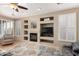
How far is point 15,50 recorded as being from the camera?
6.52 ft

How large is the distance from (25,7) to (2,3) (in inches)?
18.2

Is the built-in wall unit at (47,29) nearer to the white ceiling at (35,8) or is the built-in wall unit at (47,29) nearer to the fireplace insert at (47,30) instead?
the fireplace insert at (47,30)

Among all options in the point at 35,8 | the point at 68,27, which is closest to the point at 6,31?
the point at 35,8

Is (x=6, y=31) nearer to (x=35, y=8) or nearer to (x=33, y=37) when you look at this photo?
(x=33, y=37)

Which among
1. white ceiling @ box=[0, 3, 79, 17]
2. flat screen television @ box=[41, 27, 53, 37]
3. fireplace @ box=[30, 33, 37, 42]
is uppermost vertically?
white ceiling @ box=[0, 3, 79, 17]

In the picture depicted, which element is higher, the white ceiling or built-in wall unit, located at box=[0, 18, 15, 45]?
the white ceiling

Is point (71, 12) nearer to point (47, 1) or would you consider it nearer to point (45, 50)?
point (47, 1)

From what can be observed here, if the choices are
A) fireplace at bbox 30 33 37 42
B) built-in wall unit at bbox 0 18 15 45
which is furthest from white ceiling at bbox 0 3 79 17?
fireplace at bbox 30 33 37 42

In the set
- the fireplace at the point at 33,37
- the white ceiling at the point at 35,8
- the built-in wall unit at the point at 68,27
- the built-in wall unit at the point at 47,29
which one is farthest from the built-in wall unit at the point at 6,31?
the built-in wall unit at the point at 68,27

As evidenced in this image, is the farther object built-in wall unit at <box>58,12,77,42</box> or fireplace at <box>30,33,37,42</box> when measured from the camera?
fireplace at <box>30,33,37,42</box>

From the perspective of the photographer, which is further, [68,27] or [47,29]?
[47,29]

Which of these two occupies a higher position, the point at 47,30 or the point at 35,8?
the point at 35,8

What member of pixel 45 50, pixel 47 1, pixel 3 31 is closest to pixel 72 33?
pixel 45 50

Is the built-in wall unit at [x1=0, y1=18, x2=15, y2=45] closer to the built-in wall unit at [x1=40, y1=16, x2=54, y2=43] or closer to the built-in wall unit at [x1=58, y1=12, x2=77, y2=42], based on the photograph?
the built-in wall unit at [x1=40, y1=16, x2=54, y2=43]
